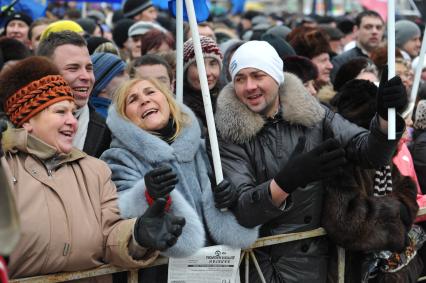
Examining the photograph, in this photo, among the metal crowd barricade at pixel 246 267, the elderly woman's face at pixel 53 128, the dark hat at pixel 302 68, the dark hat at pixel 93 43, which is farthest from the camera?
the dark hat at pixel 93 43

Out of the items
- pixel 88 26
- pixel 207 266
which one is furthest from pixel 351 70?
pixel 88 26

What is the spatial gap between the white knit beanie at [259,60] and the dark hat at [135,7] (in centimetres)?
687

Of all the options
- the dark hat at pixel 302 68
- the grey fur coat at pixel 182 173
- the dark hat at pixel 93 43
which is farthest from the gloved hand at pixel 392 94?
the dark hat at pixel 93 43

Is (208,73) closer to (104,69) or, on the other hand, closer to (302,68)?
(104,69)

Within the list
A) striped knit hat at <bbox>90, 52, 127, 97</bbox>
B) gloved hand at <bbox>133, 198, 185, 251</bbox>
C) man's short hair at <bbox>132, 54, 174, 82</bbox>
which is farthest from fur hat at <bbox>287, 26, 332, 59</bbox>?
gloved hand at <bbox>133, 198, 185, 251</bbox>

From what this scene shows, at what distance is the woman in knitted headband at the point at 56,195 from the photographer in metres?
3.21

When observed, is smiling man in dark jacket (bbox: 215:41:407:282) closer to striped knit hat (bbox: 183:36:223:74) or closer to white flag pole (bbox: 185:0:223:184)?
white flag pole (bbox: 185:0:223:184)

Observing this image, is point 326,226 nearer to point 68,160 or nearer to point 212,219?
point 212,219

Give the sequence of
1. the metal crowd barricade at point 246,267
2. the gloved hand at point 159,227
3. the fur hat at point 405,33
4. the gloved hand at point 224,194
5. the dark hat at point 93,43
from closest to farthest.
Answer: the gloved hand at point 159,227 → the metal crowd barricade at point 246,267 → the gloved hand at point 224,194 → the dark hat at point 93,43 → the fur hat at point 405,33

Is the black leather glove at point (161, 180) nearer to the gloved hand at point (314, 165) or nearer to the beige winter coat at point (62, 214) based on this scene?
the beige winter coat at point (62, 214)

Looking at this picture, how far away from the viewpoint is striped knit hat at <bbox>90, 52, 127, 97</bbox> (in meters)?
5.22

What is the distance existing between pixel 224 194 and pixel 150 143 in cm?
45

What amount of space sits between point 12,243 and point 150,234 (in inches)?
50.8

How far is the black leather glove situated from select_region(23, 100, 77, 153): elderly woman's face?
0.45 meters
